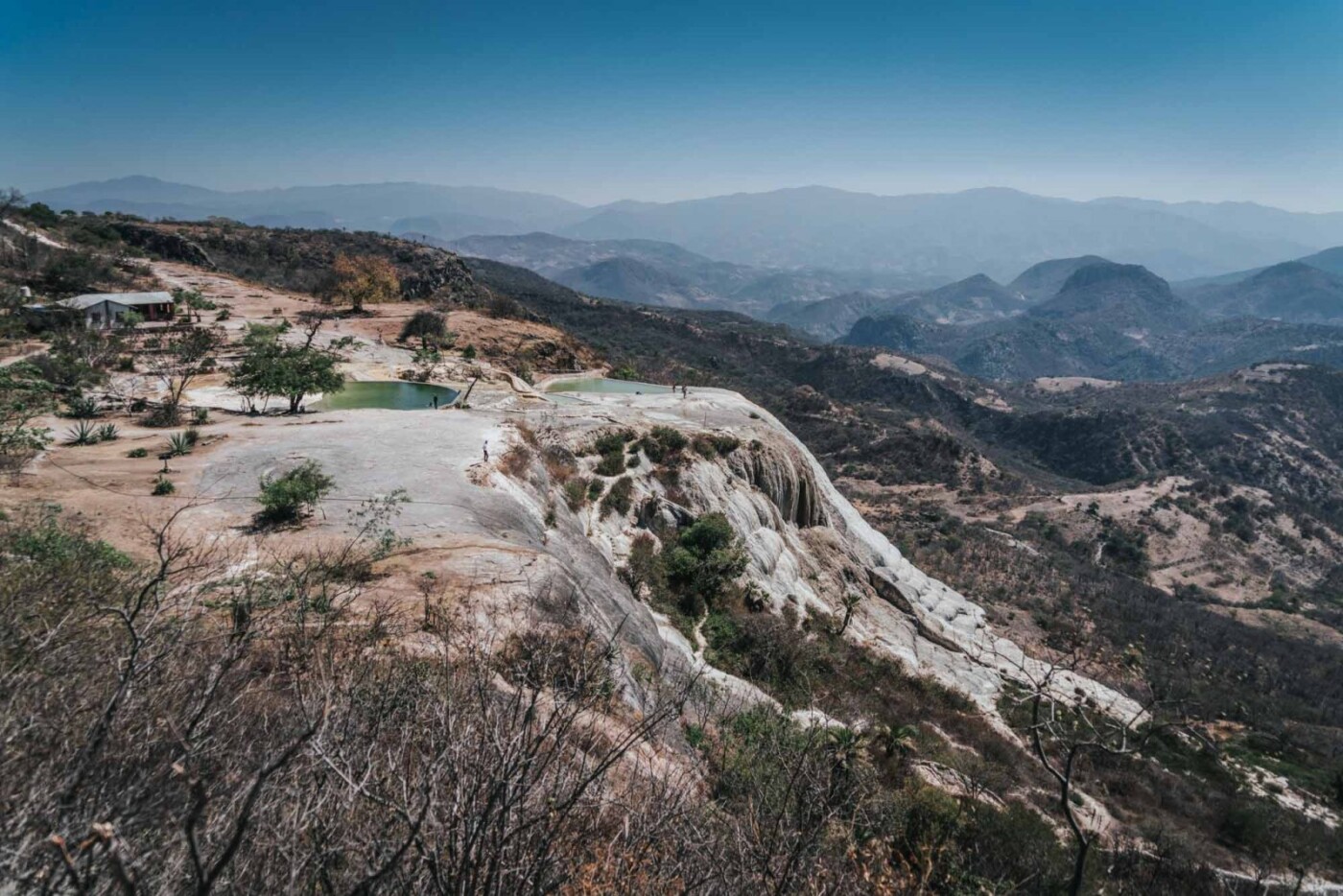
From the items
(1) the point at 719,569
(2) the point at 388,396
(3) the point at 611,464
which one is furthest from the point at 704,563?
(2) the point at 388,396

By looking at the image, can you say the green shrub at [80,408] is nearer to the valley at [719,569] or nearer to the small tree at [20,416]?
the valley at [719,569]

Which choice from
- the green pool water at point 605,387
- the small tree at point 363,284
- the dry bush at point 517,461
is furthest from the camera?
the small tree at point 363,284

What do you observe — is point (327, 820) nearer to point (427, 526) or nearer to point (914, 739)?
point (427, 526)

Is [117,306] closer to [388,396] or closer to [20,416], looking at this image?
[388,396]

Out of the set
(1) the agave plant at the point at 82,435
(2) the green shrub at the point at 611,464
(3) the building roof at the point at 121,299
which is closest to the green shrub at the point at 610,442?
(2) the green shrub at the point at 611,464

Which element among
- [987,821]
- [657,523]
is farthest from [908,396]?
[987,821]
